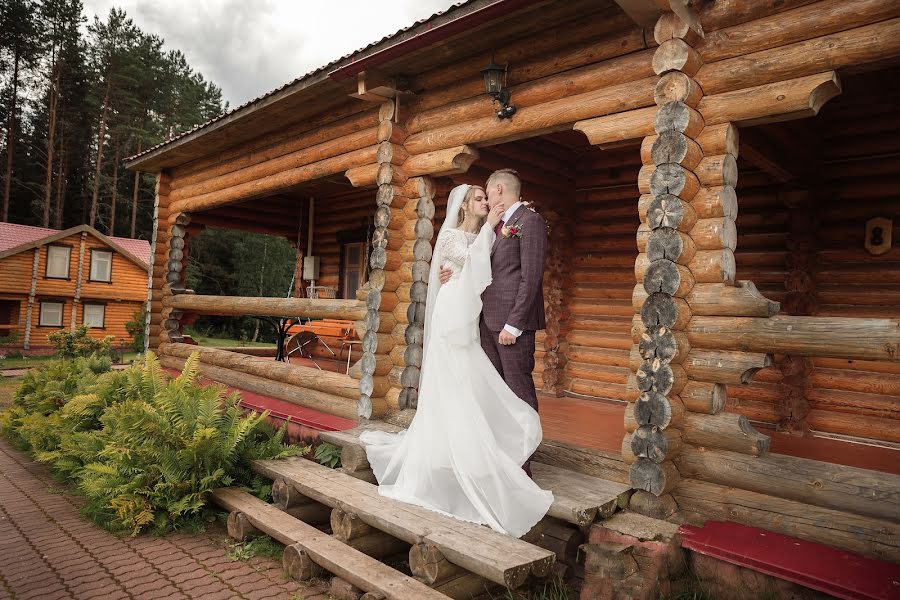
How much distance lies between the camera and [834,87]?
11.9 feet

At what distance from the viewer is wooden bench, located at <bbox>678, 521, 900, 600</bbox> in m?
2.83

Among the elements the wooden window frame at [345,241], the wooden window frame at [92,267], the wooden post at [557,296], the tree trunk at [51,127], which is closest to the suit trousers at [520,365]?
the wooden post at [557,296]

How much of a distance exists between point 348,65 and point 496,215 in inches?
99.9

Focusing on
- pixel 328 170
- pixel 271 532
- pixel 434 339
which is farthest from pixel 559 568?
pixel 328 170

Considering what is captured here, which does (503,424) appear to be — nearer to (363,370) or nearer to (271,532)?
(271,532)

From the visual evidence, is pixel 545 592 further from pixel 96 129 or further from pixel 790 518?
pixel 96 129

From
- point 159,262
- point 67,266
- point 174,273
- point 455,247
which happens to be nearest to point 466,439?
point 455,247

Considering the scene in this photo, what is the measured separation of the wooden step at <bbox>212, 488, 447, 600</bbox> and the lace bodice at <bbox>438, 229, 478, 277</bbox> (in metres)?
2.21

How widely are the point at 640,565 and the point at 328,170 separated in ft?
19.4

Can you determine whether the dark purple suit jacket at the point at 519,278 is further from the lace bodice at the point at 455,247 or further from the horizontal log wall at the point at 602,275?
the horizontal log wall at the point at 602,275

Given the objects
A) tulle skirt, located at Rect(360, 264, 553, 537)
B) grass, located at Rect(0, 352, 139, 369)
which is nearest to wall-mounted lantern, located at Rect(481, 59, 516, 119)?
tulle skirt, located at Rect(360, 264, 553, 537)

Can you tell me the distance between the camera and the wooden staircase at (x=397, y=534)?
3352 millimetres

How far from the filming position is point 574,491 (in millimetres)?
3918

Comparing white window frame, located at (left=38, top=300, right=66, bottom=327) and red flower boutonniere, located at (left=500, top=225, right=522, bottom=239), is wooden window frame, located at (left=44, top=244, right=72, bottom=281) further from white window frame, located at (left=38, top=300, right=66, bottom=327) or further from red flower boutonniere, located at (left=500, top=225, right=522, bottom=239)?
red flower boutonniere, located at (left=500, top=225, right=522, bottom=239)
